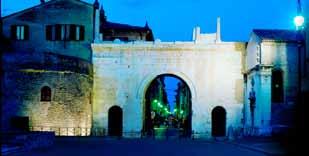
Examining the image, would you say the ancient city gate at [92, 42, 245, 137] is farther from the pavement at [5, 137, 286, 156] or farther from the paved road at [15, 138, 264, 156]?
the paved road at [15, 138, 264, 156]

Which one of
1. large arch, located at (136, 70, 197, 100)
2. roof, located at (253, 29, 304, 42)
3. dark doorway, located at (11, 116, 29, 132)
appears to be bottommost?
dark doorway, located at (11, 116, 29, 132)

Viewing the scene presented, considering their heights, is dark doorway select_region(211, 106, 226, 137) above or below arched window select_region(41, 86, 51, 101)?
below

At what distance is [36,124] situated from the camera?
1410 inches

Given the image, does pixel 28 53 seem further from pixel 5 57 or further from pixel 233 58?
pixel 233 58

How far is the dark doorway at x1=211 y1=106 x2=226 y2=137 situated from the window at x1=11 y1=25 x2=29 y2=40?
1484 cm

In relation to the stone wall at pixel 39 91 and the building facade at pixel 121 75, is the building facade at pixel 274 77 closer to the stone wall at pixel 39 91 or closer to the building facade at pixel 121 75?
the building facade at pixel 121 75

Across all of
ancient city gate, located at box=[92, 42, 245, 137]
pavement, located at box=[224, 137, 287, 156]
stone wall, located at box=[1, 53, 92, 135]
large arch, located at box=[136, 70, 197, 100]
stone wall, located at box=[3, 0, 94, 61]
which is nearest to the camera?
pavement, located at box=[224, 137, 287, 156]

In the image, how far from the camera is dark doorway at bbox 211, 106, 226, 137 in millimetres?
40500

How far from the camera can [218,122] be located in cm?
4094

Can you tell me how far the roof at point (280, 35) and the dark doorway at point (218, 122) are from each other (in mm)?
7281

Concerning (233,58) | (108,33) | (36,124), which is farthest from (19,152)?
(108,33)

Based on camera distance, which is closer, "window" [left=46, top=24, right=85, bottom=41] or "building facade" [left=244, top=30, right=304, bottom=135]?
"building facade" [left=244, top=30, right=304, bottom=135]

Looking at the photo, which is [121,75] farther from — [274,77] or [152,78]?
[274,77]

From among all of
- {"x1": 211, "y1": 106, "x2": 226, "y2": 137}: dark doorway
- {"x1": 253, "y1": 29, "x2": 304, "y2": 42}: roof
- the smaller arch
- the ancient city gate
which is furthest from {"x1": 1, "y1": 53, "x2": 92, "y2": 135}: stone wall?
the smaller arch
